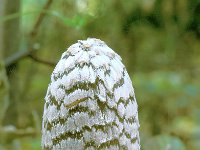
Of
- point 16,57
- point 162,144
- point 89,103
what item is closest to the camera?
point 89,103

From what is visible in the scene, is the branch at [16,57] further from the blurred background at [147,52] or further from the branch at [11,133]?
the blurred background at [147,52]

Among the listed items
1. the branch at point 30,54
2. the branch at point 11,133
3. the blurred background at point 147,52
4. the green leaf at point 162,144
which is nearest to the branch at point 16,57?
the branch at point 30,54

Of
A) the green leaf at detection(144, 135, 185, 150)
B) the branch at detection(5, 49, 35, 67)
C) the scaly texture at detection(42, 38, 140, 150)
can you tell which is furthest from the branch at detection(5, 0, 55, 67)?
the scaly texture at detection(42, 38, 140, 150)

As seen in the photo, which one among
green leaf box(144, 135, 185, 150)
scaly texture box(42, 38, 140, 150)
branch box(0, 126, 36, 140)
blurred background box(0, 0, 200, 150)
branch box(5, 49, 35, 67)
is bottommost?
scaly texture box(42, 38, 140, 150)

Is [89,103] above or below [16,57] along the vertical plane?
below

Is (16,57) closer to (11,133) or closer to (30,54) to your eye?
(30,54)

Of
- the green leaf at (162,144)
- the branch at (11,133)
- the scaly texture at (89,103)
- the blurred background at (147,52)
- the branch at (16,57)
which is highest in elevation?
the blurred background at (147,52)

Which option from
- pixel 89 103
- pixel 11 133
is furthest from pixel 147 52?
pixel 89 103

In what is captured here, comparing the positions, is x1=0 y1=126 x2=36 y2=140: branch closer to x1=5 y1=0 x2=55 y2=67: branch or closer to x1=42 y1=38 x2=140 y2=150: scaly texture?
x1=5 y1=0 x2=55 y2=67: branch

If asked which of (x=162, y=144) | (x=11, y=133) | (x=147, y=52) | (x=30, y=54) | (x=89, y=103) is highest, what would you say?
(x=147, y=52)
